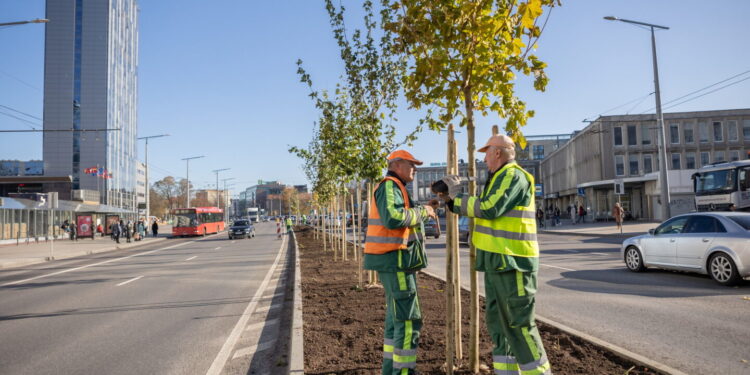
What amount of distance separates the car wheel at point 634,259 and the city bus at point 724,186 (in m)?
10.1

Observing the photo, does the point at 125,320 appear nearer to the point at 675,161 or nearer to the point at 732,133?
the point at 675,161

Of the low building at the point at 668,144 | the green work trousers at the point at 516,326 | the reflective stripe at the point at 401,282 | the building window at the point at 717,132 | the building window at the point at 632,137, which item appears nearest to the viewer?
the green work trousers at the point at 516,326

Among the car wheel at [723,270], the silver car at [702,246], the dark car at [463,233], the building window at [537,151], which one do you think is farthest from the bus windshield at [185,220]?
the building window at [537,151]

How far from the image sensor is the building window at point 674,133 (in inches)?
1843

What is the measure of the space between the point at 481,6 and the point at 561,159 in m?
63.4

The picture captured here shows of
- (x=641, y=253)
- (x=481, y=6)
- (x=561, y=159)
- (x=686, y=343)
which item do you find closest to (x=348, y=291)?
(x=686, y=343)

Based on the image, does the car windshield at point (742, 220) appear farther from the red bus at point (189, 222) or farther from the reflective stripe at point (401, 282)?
the red bus at point (189, 222)

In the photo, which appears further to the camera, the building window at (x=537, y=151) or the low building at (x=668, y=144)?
the building window at (x=537, y=151)

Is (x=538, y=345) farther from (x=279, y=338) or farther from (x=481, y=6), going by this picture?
(x=279, y=338)

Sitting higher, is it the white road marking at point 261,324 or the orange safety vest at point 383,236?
the orange safety vest at point 383,236

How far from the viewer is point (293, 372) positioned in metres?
4.38

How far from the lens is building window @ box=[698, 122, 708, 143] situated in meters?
46.7

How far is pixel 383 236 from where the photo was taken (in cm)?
397

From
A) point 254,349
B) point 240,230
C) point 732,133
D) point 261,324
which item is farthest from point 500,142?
point 732,133
